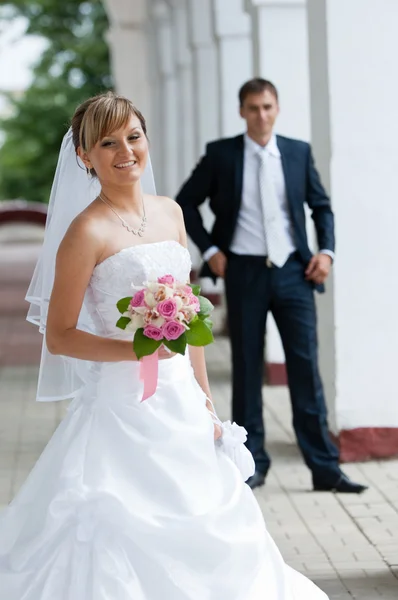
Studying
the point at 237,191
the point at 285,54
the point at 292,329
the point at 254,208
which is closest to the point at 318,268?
the point at 292,329

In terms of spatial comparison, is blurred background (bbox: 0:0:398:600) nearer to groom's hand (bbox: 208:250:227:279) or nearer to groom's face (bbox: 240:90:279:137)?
groom's face (bbox: 240:90:279:137)

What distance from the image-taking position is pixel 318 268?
692cm

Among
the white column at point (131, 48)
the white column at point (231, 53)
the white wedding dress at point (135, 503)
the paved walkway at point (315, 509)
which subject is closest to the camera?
the white wedding dress at point (135, 503)

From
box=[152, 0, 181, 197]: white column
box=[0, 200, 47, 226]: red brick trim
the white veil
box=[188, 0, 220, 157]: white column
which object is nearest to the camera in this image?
the white veil

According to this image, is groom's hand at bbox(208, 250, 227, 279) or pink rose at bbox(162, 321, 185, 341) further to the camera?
groom's hand at bbox(208, 250, 227, 279)

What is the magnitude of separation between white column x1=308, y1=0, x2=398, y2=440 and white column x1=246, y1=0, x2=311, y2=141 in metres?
2.59

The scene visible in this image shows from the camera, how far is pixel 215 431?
4.70m

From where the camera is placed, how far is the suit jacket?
6.99m

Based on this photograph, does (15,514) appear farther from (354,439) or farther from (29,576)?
(354,439)

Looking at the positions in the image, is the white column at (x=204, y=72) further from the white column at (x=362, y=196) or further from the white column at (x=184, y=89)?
the white column at (x=362, y=196)

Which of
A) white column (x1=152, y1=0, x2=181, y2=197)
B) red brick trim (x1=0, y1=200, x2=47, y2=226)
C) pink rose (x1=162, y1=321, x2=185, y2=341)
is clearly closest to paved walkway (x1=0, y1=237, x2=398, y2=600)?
pink rose (x1=162, y1=321, x2=185, y2=341)

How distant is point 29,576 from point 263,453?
298 cm

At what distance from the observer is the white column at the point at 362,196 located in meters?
7.56

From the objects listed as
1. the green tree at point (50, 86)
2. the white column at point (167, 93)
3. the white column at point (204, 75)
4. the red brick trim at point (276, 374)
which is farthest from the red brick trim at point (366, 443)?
the green tree at point (50, 86)
